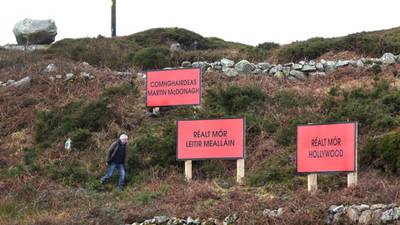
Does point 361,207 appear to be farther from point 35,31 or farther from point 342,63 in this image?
point 35,31

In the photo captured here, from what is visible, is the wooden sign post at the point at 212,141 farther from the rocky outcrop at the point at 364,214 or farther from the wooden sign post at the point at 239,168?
the rocky outcrop at the point at 364,214

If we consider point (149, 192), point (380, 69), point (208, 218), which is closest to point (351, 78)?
point (380, 69)

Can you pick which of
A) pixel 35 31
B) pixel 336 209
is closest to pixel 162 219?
pixel 336 209

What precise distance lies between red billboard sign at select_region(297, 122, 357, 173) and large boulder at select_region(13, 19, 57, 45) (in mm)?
22505

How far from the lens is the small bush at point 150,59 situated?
95.9 ft

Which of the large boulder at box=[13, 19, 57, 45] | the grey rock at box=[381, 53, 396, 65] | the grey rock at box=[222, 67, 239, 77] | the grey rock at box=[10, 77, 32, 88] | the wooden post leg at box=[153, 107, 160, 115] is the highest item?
the large boulder at box=[13, 19, 57, 45]

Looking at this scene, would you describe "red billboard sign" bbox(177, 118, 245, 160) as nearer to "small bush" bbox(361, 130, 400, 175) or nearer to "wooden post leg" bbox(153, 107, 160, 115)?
"small bush" bbox(361, 130, 400, 175)

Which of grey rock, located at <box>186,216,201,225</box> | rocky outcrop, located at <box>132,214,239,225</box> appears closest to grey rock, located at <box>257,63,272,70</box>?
rocky outcrop, located at <box>132,214,239,225</box>

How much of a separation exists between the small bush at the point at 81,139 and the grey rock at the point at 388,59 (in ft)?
30.8

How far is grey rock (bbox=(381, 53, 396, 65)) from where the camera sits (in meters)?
25.2

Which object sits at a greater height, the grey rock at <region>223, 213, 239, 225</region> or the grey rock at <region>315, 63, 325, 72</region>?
the grey rock at <region>315, 63, 325, 72</region>

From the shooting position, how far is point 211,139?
1792cm

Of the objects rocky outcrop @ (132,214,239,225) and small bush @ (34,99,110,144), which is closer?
rocky outcrop @ (132,214,239,225)

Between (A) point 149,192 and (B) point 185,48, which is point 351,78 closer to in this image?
(A) point 149,192
